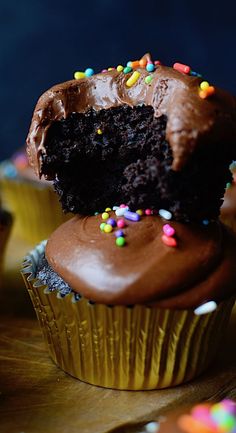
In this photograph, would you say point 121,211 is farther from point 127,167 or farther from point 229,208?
point 229,208

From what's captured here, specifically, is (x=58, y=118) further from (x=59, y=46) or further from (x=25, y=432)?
(x=59, y=46)

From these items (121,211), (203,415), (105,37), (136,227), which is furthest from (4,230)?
(105,37)

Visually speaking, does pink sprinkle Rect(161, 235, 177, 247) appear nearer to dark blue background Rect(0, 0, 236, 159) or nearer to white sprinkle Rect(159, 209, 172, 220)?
white sprinkle Rect(159, 209, 172, 220)

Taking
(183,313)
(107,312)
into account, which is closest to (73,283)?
(107,312)

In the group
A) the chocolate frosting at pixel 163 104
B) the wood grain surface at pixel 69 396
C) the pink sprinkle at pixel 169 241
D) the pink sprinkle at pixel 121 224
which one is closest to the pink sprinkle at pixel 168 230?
the pink sprinkle at pixel 169 241

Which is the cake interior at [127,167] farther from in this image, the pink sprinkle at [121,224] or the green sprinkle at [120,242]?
the green sprinkle at [120,242]

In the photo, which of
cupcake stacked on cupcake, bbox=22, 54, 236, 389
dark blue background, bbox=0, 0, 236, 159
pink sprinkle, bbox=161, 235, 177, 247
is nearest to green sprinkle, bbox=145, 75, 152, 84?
cupcake stacked on cupcake, bbox=22, 54, 236, 389

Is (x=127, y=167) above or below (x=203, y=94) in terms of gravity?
below
